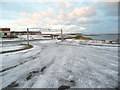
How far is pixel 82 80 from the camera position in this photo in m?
3.16

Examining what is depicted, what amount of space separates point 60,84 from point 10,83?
6.73 feet

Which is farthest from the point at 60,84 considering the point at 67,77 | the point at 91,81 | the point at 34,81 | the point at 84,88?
the point at 91,81

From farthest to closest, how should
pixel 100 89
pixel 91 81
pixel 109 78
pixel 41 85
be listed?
pixel 109 78 → pixel 91 81 → pixel 41 85 → pixel 100 89

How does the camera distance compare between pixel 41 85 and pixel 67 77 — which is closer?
pixel 41 85

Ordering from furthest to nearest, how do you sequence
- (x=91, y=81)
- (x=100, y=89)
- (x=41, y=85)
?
(x=91, y=81)
(x=41, y=85)
(x=100, y=89)

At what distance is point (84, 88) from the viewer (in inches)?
106

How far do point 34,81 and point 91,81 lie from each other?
2418 millimetres

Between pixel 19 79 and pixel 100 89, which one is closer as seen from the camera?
pixel 100 89

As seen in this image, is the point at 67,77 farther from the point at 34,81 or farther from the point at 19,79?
the point at 19,79

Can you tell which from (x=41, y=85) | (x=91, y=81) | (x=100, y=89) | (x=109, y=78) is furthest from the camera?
(x=109, y=78)

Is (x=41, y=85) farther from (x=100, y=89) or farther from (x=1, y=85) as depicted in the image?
(x=100, y=89)

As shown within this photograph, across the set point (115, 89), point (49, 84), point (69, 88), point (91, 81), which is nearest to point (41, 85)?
point (49, 84)

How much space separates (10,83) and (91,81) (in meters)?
3.36

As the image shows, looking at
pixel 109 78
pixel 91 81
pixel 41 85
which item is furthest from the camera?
pixel 109 78
